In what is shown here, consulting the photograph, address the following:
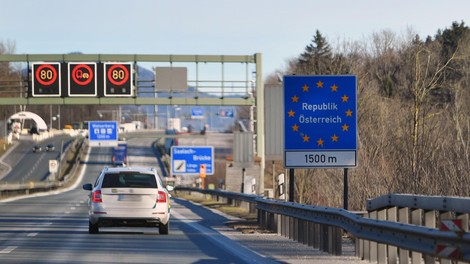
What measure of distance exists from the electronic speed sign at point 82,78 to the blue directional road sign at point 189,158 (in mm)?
23697

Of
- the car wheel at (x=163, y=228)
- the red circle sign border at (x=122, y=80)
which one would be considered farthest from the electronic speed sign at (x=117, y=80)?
the car wheel at (x=163, y=228)

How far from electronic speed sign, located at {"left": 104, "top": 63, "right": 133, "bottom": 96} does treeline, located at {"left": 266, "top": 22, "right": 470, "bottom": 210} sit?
375 inches

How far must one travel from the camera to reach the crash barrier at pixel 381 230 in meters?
10.5

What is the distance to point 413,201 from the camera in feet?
47.8

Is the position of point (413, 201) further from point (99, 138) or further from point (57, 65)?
point (99, 138)

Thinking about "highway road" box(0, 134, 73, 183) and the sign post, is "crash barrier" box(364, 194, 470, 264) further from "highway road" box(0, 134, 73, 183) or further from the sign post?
"highway road" box(0, 134, 73, 183)

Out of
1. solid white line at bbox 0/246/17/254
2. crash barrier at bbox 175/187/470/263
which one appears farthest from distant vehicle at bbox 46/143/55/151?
solid white line at bbox 0/246/17/254

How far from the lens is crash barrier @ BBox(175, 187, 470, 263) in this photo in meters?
10.5

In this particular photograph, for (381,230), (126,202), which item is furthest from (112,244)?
(381,230)

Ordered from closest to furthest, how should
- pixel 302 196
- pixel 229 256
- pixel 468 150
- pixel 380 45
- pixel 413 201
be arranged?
1. pixel 413 201
2. pixel 229 256
3. pixel 468 150
4. pixel 302 196
5. pixel 380 45

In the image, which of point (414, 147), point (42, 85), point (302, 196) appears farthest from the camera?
point (302, 196)

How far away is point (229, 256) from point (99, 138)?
2396 inches

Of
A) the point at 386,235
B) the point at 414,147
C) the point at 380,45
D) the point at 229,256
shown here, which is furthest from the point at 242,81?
the point at 386,235

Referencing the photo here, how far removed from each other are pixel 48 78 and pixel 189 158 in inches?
992
